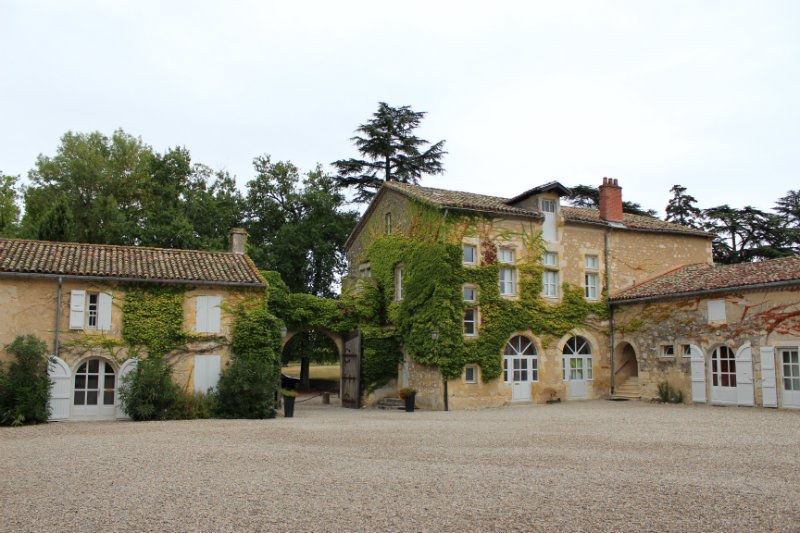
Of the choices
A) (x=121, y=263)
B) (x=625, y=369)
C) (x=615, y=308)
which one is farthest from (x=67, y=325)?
(x=625, y=369)

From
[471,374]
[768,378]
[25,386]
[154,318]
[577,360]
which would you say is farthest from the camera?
[577,360]

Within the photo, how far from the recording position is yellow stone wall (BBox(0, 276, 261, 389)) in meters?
16.7

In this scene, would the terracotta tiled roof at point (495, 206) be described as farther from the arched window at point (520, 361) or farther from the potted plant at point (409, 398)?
the potted plant at point (409, 398)

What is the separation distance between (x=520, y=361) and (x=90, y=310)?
13.9 metres

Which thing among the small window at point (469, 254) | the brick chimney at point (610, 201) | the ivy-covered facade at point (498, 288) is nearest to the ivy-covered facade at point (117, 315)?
the ivy-covered facade at point (498, 288)

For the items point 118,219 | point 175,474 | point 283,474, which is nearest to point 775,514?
point 283,474

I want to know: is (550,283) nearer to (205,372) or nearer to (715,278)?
(715,278)

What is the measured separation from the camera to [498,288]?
21.5 meters

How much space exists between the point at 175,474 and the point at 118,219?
85.5 feet

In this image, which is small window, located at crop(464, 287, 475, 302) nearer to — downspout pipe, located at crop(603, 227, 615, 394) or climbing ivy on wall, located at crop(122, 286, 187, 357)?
downspout pipe, located at crop(603, 227, 615, 394)

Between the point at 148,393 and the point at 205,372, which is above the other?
the point at 205,372

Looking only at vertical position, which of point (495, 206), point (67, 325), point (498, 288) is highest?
point (495, 206)

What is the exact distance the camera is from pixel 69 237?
89.5ft

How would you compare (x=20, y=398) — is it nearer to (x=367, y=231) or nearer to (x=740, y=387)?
(x=367, y=231)
